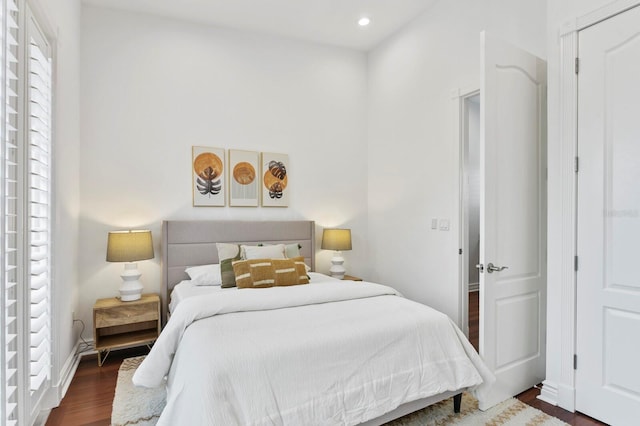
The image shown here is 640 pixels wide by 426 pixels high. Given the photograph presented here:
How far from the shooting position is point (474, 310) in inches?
180

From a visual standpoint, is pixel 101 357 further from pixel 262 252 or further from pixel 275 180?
pixel 275 180

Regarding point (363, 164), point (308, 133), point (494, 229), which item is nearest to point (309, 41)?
point (308, 133)

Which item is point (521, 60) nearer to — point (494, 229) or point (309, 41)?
point (494, 229)

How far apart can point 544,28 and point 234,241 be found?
3.24m

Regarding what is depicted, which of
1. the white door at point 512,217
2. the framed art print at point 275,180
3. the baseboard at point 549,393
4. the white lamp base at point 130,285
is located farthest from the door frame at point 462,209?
the white lamp base at point 130,285

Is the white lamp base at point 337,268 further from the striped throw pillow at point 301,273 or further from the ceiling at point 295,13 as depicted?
the ceiling at point 295,13

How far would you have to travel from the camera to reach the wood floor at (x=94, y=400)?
219 cm

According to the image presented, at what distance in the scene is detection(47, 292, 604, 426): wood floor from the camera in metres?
2.19

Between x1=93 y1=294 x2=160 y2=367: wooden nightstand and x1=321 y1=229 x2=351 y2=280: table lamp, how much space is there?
1.83 m

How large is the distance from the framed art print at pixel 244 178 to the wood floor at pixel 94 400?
1.84m

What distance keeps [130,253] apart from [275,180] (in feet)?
5.42

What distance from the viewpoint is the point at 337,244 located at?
4004 millimetres

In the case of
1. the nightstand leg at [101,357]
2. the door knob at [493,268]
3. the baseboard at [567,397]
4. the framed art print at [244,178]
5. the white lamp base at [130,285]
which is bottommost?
the nightstand leg at [101,357]

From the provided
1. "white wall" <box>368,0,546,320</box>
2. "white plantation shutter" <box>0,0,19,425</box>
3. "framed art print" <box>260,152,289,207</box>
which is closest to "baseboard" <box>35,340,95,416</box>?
"white plantation shutter" <box>0,0,19,425</box>
